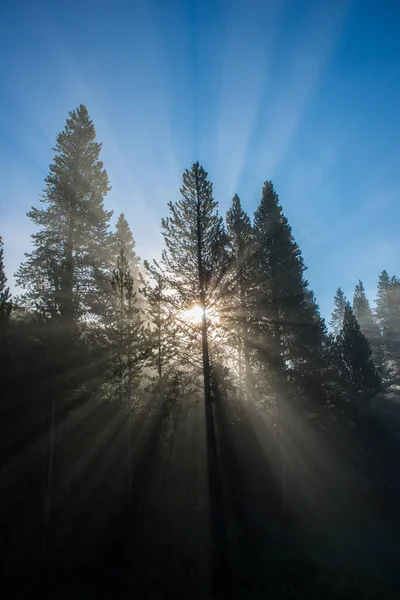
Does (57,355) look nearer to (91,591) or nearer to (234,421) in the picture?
(91,591)

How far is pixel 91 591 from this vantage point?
403 inches

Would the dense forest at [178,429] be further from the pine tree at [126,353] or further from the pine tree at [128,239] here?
the pine tree at [128,239]

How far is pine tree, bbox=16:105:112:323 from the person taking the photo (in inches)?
877

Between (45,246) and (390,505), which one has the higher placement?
(45,246)

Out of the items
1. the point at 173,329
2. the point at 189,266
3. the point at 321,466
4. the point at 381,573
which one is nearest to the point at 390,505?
the point at 321,466

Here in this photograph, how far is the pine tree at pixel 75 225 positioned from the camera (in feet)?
73.1

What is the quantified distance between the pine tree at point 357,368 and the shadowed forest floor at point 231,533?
9.69 meters

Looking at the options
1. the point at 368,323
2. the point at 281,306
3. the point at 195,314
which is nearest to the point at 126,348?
the point at 195,314

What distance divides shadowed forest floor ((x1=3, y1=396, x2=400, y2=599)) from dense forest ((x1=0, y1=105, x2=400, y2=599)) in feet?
0.27

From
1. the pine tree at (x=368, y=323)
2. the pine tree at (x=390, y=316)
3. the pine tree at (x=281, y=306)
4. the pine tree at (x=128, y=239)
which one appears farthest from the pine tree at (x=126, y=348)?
the pine tree at (x=390, y=316)

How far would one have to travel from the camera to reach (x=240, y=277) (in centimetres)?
1748

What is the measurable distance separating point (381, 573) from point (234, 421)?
33.2ft

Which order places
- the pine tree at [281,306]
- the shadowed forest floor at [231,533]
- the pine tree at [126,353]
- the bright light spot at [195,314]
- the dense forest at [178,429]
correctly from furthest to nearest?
the pine tree at [281,306]
the pine tree at [126,353]
the bright light spot at [195,314]
the dense forest at [178,429]
the shadowed forest floor at [231,533]

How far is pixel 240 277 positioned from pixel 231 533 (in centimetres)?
1157
